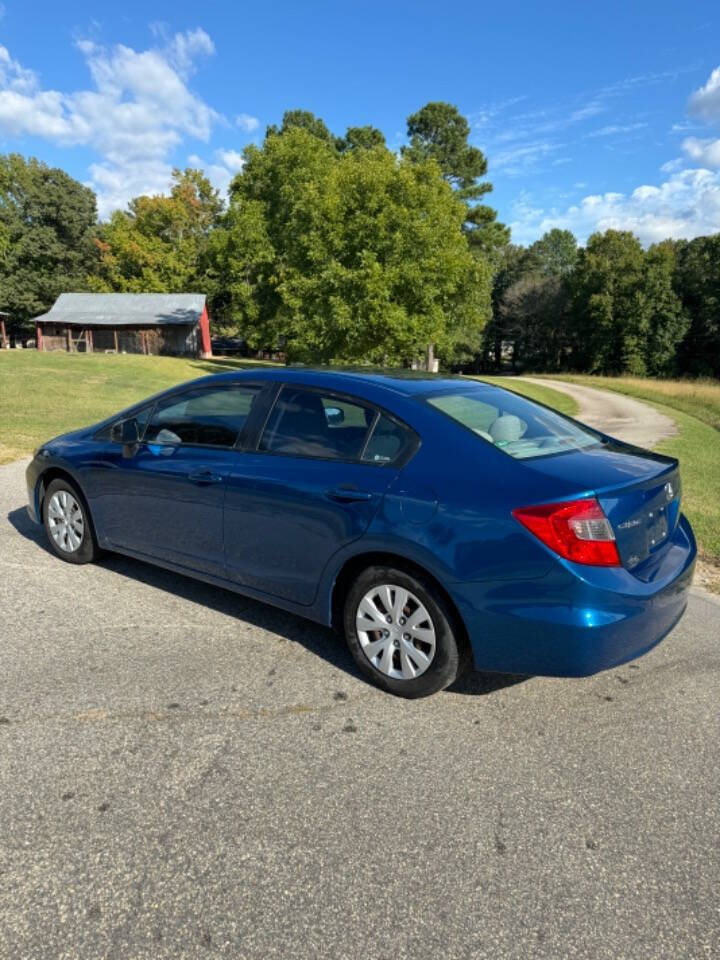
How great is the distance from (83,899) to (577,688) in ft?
8.15

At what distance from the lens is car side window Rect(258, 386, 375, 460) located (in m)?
3.56

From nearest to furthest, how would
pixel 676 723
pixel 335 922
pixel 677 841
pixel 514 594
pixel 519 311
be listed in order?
pixel 335 922 < pixel 677 841 < pixel 514 594 < pixel 676 723 < pixel 519 311

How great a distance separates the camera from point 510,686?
3.51 meters

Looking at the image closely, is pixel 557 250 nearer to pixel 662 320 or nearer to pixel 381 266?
pixel 662 320

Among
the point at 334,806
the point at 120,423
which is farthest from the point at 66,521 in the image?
the point at 334,806

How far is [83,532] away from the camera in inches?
198

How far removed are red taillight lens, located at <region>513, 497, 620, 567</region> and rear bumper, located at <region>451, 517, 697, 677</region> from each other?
0.06 m

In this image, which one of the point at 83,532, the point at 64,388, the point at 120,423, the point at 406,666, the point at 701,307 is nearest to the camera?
the point at 406,666

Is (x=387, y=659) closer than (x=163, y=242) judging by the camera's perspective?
Yes

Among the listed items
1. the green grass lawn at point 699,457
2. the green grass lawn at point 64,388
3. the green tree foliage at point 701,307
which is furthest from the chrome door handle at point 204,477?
the green tree foliage at point 701,307

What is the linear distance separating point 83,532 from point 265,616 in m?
1.73

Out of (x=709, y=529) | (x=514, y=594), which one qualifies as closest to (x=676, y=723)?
(x=514, y=594)

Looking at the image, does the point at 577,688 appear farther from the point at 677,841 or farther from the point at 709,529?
the point at 709,529

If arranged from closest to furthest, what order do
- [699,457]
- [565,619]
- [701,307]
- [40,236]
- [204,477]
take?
[565,619] → [204,477] → [699,457] → [701,307] → [40,236]
